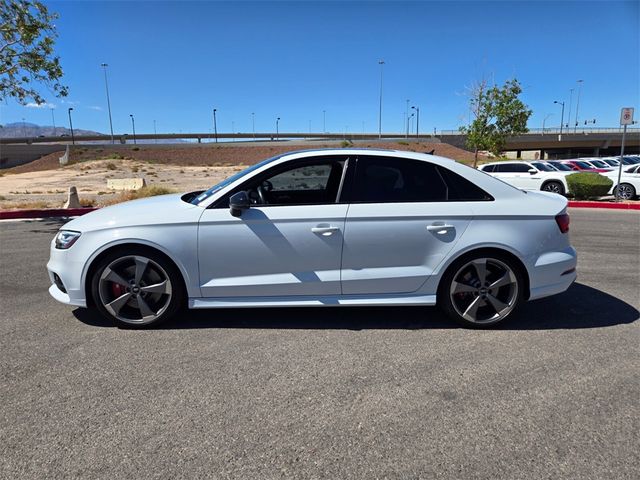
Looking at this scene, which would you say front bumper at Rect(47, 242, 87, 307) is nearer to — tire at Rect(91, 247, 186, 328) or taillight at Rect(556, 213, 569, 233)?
tire at Rect(91, 247, 186, 328)

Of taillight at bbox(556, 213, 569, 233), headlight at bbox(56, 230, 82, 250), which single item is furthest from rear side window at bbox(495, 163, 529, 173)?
headlight at bbox(56, 230, 82, 250)

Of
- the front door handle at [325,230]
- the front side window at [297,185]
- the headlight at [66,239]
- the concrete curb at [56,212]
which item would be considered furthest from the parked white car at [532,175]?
the headlight at [66,239]

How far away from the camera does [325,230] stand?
3.86 metres

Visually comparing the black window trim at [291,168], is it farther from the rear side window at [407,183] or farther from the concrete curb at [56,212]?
the concrete curb at [56,212]

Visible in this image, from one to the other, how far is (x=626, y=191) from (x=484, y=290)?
1519 cm

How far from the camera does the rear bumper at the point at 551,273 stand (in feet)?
13.3

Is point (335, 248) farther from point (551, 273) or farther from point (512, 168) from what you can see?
point (512, 168)

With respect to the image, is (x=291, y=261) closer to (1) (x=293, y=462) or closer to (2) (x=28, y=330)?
(1) (x=293, y=462)

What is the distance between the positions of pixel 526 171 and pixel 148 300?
16392 millimetres

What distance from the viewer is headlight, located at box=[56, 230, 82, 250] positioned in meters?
3.96

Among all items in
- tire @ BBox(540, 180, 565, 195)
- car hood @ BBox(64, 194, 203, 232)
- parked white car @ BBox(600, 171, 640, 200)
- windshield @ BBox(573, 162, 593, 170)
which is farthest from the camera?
windshield @ BBox(573, 162, 593, 170)

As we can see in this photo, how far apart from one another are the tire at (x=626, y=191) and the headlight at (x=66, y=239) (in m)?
17.1

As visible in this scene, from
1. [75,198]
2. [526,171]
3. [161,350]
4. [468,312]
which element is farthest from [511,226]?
[526,171]

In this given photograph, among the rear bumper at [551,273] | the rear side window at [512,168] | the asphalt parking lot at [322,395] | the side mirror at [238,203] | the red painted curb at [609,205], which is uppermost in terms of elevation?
the side mirror at [238,203]
